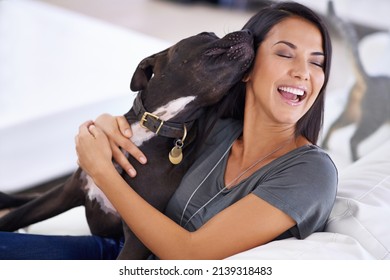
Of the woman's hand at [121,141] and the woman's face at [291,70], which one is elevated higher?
the woman's face at [291,70]

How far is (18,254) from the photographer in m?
1.35

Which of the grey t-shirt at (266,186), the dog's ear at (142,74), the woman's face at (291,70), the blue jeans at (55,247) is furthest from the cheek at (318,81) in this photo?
the blue jeans at (55,247)

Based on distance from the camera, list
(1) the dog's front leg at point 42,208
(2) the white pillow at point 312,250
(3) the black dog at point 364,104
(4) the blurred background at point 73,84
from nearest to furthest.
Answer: (2) the white pillow at point 312,250 → (1) the dog's front leg at point 42,208 → (4) the blurred background at point 73,84 → (3) the black dog at point 364,104

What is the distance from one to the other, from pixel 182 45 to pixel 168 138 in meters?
0.22

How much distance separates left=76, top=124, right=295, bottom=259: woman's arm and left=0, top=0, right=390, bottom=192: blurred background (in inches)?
31.5

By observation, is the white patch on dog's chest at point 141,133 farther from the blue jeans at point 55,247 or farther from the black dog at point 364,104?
the black dog at point 364,104

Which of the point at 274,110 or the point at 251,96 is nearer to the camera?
the point at 274,110

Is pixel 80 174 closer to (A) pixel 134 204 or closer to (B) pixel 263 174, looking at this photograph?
(A) pixel 134 204

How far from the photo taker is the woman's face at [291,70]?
126 cm

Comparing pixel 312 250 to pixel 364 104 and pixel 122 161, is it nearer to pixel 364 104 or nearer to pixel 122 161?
pixel 122 161

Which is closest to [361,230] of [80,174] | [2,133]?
[80,174]

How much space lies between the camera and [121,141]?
138 centimetres

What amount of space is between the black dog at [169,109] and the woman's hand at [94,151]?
73mm
